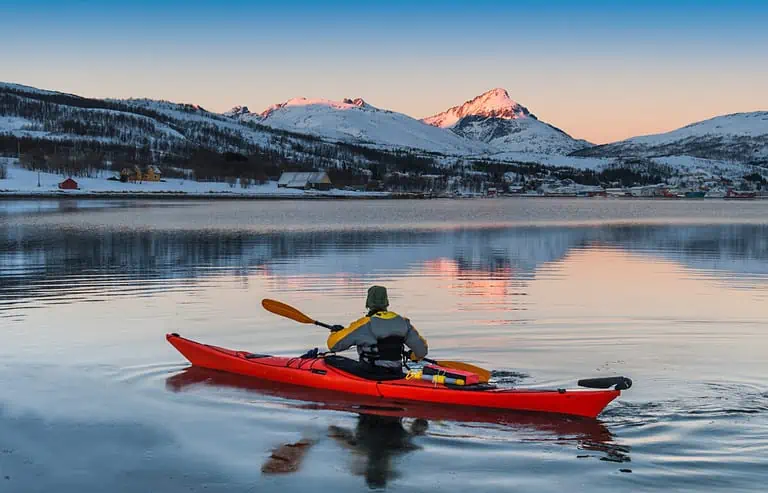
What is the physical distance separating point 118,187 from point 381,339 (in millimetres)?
154450

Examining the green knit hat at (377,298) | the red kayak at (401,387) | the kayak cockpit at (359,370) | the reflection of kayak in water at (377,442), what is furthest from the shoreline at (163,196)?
the reflection of kayak in water at (377,442)

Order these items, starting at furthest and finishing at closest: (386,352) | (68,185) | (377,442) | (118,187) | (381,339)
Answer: (118,187) < (68,185) < (386,352) < (381,339) < (377,442)

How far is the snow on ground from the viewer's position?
146 metres

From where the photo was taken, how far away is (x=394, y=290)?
2716 centimetres

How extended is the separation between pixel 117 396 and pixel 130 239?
3453 cm

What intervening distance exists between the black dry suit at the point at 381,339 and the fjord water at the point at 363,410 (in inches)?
39.3

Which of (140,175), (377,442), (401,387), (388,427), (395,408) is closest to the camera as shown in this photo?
(377,442)

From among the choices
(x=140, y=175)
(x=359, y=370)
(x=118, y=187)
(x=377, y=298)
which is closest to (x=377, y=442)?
(x=359, y=370)

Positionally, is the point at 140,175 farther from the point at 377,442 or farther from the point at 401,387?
the point at 377,442

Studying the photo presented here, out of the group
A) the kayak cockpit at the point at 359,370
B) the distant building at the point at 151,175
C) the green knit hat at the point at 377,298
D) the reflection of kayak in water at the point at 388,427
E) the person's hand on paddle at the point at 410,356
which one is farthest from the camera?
the distant building at the point at 151,175

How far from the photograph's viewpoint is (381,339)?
1398cm

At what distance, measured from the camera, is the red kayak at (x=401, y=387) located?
1290cm

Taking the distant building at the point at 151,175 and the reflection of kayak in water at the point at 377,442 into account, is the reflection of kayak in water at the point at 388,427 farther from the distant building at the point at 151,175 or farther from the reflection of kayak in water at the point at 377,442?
the distant building at the point at 151,175

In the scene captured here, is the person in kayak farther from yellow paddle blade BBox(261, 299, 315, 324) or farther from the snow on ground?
the snow on ground
